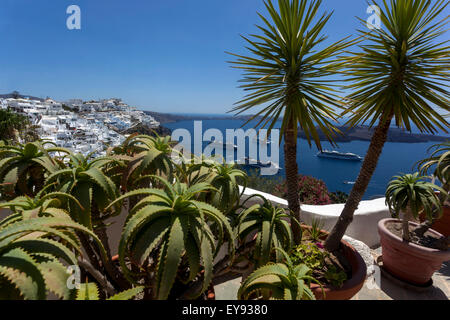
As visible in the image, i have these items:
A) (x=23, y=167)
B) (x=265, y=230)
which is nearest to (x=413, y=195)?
(x=265, y=230)

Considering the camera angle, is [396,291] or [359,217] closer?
[396,291]

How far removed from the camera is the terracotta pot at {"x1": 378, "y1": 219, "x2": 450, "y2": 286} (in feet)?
8.23

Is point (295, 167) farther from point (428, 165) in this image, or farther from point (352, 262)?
point (428, 165)

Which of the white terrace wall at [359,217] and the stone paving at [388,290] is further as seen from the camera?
the white terrace wall at [359,217]

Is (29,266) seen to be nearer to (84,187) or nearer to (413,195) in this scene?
(84,187)

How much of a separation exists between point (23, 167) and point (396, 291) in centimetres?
371

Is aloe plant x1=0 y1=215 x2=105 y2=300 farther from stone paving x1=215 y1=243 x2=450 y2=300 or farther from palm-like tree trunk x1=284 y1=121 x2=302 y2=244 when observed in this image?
stone paving x1=215 y1=243 x2=450 y2=300

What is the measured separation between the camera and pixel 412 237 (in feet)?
9.27

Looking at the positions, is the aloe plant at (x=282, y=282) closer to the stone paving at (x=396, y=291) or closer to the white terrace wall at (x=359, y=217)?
the white terrace wall at (x=359, y=217)

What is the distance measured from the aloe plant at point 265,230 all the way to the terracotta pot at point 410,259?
212cm

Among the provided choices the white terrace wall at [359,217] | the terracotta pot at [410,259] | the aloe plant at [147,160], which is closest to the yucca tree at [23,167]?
the aloe plant at [147,160]

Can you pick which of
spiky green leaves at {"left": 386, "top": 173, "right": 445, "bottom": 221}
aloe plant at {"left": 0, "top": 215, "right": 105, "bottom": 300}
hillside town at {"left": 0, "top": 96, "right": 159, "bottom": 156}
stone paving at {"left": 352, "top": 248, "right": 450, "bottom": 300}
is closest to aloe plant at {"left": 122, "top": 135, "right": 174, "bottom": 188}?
hillside town at {"left": 0, "top": 96, "right": 159, "bottom": 156}

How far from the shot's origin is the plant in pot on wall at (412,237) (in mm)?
2332
